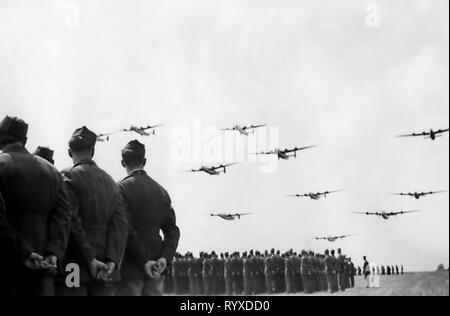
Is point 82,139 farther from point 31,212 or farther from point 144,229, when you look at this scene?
point 144,229

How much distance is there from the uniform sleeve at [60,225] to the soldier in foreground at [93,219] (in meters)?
0.45

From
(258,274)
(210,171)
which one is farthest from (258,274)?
(210,171)

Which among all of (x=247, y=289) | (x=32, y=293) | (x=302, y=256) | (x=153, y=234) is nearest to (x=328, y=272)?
(x=302, y=256)

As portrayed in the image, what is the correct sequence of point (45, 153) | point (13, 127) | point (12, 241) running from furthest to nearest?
point (45, 153), point (13, 127), point (12, 241)

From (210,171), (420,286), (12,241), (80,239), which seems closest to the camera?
(12,241)

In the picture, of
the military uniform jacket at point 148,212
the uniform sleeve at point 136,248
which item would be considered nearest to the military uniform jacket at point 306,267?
the military uniform jacket at point 148,212

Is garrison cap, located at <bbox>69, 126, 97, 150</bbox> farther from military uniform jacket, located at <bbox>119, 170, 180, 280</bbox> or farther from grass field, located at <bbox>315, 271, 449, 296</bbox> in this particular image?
grass field, located at <bbox>315, 271, 449, 296</bbox>

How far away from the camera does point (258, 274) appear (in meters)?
34.4

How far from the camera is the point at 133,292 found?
481 inches

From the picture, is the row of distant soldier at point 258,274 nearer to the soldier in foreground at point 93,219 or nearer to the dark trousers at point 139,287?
the dark trousers at point 139,287

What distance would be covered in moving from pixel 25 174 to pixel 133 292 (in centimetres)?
295

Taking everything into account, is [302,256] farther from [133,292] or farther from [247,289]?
[133,292]

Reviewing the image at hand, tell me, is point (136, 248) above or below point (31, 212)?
below

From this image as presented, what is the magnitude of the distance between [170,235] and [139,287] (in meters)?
0.94
